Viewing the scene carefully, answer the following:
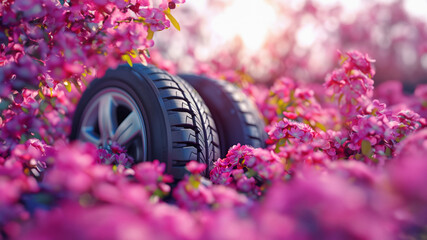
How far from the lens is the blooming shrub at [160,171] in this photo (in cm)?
101

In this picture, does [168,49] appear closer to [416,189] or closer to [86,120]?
[86,120]

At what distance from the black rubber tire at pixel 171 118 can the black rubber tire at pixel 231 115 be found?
343mm

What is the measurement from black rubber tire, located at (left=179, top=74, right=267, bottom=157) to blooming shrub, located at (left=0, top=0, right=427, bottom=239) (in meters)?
0.64

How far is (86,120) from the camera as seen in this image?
124 inches

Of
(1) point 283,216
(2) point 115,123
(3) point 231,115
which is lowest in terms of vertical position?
(1) point 283,216

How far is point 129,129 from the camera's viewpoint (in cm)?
258

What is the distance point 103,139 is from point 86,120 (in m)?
0.31

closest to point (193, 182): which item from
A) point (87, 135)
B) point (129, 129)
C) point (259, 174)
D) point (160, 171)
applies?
point (160, 171)

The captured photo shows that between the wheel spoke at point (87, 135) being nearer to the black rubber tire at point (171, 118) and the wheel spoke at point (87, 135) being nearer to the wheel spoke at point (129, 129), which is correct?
the wheel spoke at point (129, 129)

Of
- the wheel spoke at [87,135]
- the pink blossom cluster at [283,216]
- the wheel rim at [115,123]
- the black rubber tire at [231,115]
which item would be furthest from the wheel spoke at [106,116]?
the pink blossom cluster at [283,216]

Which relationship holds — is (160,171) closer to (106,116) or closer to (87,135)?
(106,116)

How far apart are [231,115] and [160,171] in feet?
5.51

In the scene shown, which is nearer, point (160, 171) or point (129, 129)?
point (160, 171)

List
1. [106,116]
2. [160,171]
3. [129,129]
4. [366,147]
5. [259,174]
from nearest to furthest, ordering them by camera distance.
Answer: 1. [160,171]
2. [259,174]
3. [366,147]
4. [129,129]
5. [106,116]
